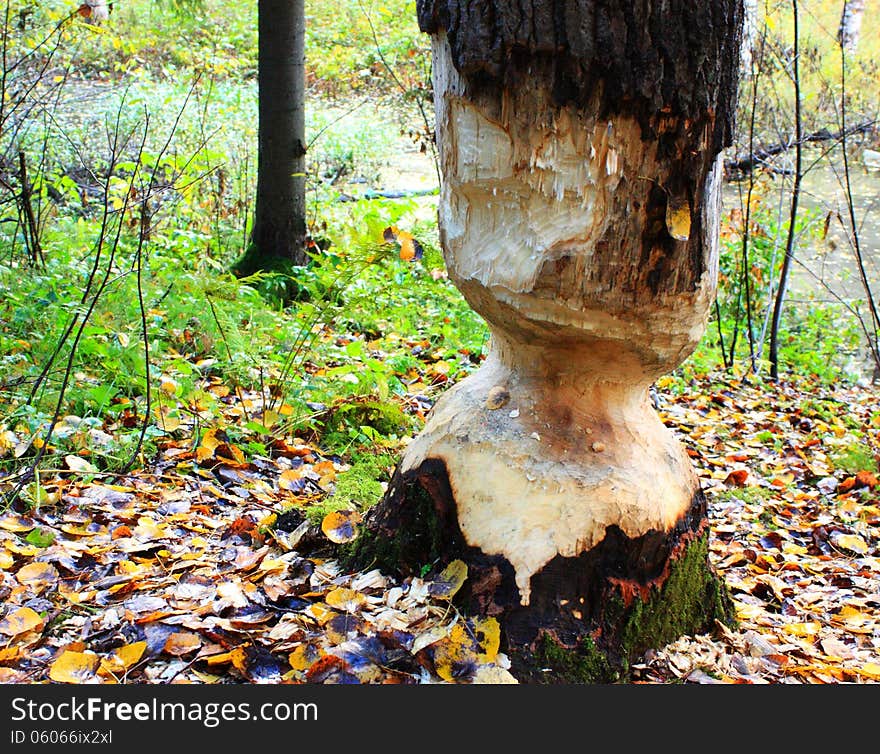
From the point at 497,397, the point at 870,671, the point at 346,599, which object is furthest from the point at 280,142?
the point at 870,671

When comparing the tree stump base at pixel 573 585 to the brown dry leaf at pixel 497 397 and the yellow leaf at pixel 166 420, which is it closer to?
the brown dry leaf at pixel 497 397

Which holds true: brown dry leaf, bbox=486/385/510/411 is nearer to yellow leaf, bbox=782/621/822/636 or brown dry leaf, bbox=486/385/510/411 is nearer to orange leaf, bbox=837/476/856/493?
yellow leaf, bbox=782/621/822/636

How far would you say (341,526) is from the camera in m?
2.49

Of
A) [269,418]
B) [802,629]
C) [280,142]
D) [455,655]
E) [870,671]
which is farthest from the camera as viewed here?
[280,142]

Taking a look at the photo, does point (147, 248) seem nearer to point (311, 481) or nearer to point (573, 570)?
point (311, 481)

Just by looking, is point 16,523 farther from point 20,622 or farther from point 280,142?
point 280,142

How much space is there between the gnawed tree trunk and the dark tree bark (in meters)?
3.54

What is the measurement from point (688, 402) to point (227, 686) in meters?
3.95

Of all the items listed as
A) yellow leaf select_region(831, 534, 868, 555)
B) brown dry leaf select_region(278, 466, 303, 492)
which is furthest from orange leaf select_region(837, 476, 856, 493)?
brown dry leaf select_region(278, 466, 303, 492)

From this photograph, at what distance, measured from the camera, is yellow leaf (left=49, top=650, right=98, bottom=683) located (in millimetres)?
1808

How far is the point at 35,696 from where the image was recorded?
1695 millimetres

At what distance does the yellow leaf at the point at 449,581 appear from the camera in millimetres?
2086

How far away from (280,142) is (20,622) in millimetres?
4108

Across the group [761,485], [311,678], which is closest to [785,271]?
[761,485]
